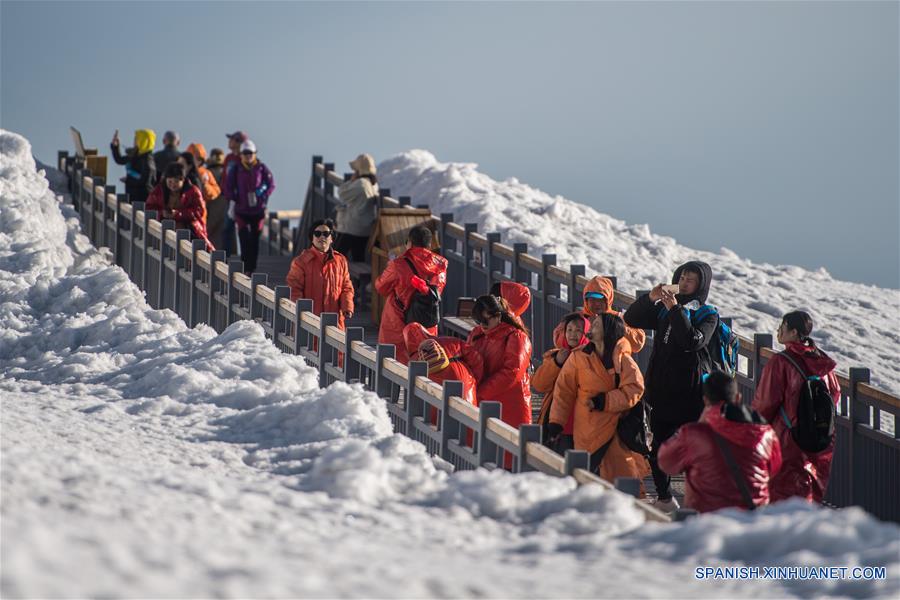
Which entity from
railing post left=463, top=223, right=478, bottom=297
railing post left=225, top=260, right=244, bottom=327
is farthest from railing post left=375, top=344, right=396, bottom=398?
railing post left=463, top=223, right=478, bottom=297

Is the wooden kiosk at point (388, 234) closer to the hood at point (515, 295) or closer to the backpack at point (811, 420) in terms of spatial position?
the hood at point (515, 295)

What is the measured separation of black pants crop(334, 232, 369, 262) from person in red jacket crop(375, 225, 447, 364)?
5.71 m

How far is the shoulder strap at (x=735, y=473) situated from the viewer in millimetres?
8945

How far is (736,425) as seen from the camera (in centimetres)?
894

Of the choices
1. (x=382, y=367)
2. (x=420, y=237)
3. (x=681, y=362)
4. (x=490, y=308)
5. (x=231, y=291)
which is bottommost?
(x=231, y=291)

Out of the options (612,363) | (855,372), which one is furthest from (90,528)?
(855,372)

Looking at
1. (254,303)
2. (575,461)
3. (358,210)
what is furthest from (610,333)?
(358,210)

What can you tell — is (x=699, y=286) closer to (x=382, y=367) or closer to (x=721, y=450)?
(x=382, y=367)

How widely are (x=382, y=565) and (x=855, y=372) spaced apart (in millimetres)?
5895

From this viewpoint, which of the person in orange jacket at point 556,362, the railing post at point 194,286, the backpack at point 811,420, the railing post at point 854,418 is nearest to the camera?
Result: the backpack at point 811,420

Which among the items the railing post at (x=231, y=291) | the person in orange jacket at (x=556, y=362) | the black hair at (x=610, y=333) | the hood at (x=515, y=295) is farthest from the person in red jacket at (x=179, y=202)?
the black hair at (x=610, y=333)

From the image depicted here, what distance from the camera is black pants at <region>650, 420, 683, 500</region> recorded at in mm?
11578

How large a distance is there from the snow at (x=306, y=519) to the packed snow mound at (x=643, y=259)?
16664 mm

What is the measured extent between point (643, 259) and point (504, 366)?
64.9ft
